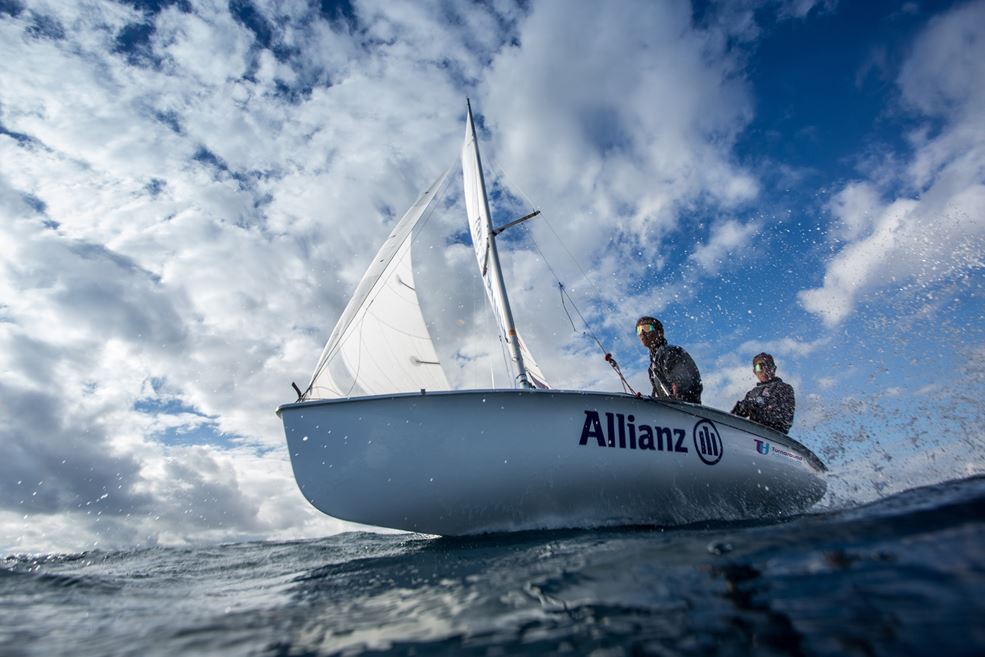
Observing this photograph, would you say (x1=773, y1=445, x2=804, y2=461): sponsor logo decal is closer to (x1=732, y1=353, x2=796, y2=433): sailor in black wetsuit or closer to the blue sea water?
(x1=732, y1=353, x2=796, y2=433): sailor in black wetsuit

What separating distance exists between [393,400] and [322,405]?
27.5 inches

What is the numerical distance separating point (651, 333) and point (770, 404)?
2.17 meters

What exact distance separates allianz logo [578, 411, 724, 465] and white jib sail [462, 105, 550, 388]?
69.9 inches

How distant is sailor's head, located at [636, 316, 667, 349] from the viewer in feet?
21.1

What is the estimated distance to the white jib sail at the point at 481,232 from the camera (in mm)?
7191

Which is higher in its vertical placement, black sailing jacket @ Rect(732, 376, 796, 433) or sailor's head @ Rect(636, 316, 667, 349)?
sailor's head @ Rect(636, 316, 667, 349)

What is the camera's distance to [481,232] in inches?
343

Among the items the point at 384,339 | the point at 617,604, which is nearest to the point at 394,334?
the point at 384,339

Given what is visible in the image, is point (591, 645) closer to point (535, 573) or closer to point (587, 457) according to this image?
point (535, 573)

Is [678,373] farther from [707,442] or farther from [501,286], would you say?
[501,286]

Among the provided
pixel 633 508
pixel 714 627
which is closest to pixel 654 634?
pixel 714 627

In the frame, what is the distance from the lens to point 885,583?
1516 mm

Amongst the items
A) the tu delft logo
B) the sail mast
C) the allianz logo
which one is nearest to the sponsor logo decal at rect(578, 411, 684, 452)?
the allianz logo

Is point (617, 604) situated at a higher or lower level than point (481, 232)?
lower
